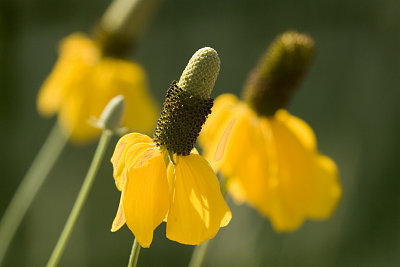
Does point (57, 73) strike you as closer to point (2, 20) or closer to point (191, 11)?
point (191, 11)

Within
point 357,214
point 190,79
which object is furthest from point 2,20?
point 190,79

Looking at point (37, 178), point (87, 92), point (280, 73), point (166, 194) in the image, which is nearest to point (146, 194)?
point (166, 194)

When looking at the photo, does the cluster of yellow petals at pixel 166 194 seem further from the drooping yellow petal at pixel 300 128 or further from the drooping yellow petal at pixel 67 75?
the drooping yellow petal at pixel 67 75

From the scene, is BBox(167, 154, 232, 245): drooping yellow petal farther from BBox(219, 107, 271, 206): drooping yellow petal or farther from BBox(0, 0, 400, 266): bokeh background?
BBox(0, 0, 400, 266): bokeh background

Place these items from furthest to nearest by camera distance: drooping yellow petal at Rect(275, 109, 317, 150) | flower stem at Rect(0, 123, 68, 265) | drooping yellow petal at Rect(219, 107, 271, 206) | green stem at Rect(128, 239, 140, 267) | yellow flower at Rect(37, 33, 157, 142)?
flower stem at Rect(0, 123, 68, 265) < yellow flower at Rect(37, 33, 157, 142) < drooping yellow petal at Rect(275, 109, 317, 150) < drooping yellow petal at Rect(219, 107, 271, 206) < green stem at Rect(128, 239, 140, 267)

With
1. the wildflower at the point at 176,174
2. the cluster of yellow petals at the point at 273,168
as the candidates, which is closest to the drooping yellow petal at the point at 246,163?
the cluster of yellow petals at the point at 273,168

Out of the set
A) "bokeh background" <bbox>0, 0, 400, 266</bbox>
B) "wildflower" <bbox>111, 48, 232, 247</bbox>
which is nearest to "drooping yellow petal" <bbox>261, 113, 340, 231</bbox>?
"wildflower" <bbox>111, 48, 232, 247</bbox>
